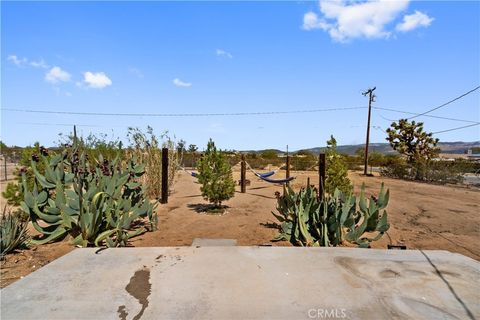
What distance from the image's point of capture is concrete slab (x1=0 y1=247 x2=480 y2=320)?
216cm

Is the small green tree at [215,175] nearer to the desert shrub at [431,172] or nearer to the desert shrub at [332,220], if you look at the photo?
the desert shrub at [332,220]

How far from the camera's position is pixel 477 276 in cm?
283

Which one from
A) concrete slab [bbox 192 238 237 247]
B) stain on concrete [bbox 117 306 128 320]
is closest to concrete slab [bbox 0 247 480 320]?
stain on concrete [bbox 117 306 128 320]

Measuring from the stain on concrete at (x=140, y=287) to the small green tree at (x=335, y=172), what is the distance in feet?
16.7

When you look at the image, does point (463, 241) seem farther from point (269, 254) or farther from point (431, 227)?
point (269, 254)

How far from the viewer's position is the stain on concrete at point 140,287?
228 centimetres

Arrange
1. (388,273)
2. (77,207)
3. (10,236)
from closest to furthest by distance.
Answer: (388,273)
(10,236)
(77,207)

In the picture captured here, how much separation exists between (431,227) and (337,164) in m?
2.16

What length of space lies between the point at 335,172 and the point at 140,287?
5.42 m

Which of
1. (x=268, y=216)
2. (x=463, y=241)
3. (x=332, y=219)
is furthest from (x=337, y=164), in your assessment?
(x=332, y=219)

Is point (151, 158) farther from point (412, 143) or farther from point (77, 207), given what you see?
point (412, 143)

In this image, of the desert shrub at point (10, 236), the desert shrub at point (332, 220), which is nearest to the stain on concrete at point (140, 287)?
the desert shrub at point (10, 236)

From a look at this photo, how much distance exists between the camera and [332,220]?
4.08 m

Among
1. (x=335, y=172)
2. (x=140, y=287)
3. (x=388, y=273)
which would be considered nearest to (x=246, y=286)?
(x=140, y=287)
